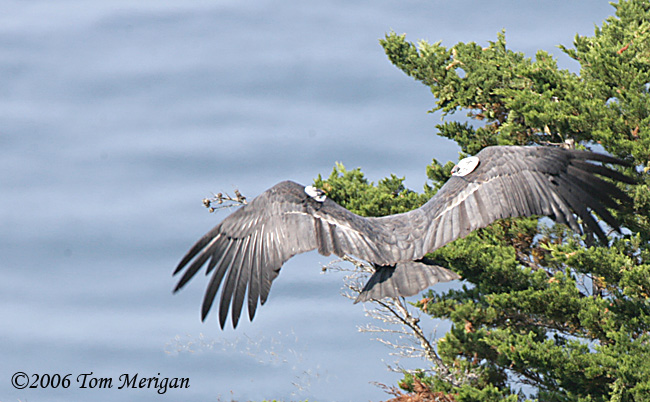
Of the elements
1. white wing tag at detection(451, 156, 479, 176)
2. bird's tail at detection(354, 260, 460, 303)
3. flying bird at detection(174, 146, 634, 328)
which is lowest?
bird's tail at detection(354, 260, 460, 303)

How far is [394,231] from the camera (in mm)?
8570

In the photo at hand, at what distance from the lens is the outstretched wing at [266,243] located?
8141 millimetres

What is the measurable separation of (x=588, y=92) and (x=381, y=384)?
18.3 feet

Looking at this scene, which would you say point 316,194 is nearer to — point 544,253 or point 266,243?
point 266,243

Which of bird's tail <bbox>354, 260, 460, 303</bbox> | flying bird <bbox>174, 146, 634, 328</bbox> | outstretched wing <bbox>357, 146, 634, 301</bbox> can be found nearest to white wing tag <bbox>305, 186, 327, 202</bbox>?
flying bird <bbox>174, 146, 634, 328</bbox>

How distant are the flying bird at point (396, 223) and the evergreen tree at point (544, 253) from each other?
179cm

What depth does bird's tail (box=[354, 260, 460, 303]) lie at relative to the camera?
809 centimetres

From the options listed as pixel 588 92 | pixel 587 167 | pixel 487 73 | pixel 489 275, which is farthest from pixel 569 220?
pixel 487 73

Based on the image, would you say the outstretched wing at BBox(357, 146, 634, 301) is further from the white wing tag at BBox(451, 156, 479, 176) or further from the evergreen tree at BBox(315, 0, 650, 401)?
the evergreen tree at BBox(315, 0, 650, 401)

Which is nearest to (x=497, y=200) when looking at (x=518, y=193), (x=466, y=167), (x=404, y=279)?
(x=518, y=193)

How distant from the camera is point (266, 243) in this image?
27.3 ft

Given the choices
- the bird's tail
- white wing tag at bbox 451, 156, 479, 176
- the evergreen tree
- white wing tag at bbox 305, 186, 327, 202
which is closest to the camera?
the bird's tail

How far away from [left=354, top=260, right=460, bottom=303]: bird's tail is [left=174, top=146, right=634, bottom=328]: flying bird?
1cm

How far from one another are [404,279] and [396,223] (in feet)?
2.46
